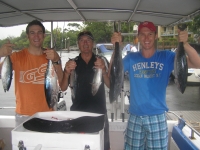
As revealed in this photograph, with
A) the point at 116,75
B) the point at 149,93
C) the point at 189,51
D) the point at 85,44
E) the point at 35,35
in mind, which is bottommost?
the point at 149,93

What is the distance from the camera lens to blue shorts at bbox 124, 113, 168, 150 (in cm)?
254

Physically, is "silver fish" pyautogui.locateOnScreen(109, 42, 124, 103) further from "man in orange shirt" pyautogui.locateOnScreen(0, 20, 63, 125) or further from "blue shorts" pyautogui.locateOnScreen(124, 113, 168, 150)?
"man in orange shirt" pyautogui.locateOnScreen(0, 20, 63, 125)

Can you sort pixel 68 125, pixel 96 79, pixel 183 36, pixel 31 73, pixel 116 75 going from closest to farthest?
pixel 68 125, pixel 183 36, pixel 116 75, pixel 96 79, pixel 31 73

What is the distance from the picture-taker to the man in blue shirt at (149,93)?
100 inches

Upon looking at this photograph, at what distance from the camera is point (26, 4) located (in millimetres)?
2900

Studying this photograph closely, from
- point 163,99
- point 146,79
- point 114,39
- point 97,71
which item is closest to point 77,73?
point 97,71

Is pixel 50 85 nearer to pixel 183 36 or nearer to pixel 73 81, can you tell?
pixel 73 81

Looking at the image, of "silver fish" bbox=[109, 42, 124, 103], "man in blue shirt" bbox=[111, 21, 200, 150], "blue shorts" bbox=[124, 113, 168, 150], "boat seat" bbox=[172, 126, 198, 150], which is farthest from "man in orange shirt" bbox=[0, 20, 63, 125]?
"boat seat" bbox=[172, 126, 198, 150]

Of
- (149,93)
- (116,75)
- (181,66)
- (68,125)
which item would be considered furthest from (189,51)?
(68,125)

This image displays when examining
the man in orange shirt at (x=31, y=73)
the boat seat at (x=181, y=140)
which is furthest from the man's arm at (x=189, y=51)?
the man in orange shirt at (x=31, y=73)

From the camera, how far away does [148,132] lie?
2572mm

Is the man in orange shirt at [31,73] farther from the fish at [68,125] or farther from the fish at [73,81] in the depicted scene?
the fish at [68,125]

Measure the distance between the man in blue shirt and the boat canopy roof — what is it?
54cm

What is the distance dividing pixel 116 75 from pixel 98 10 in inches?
48.9
